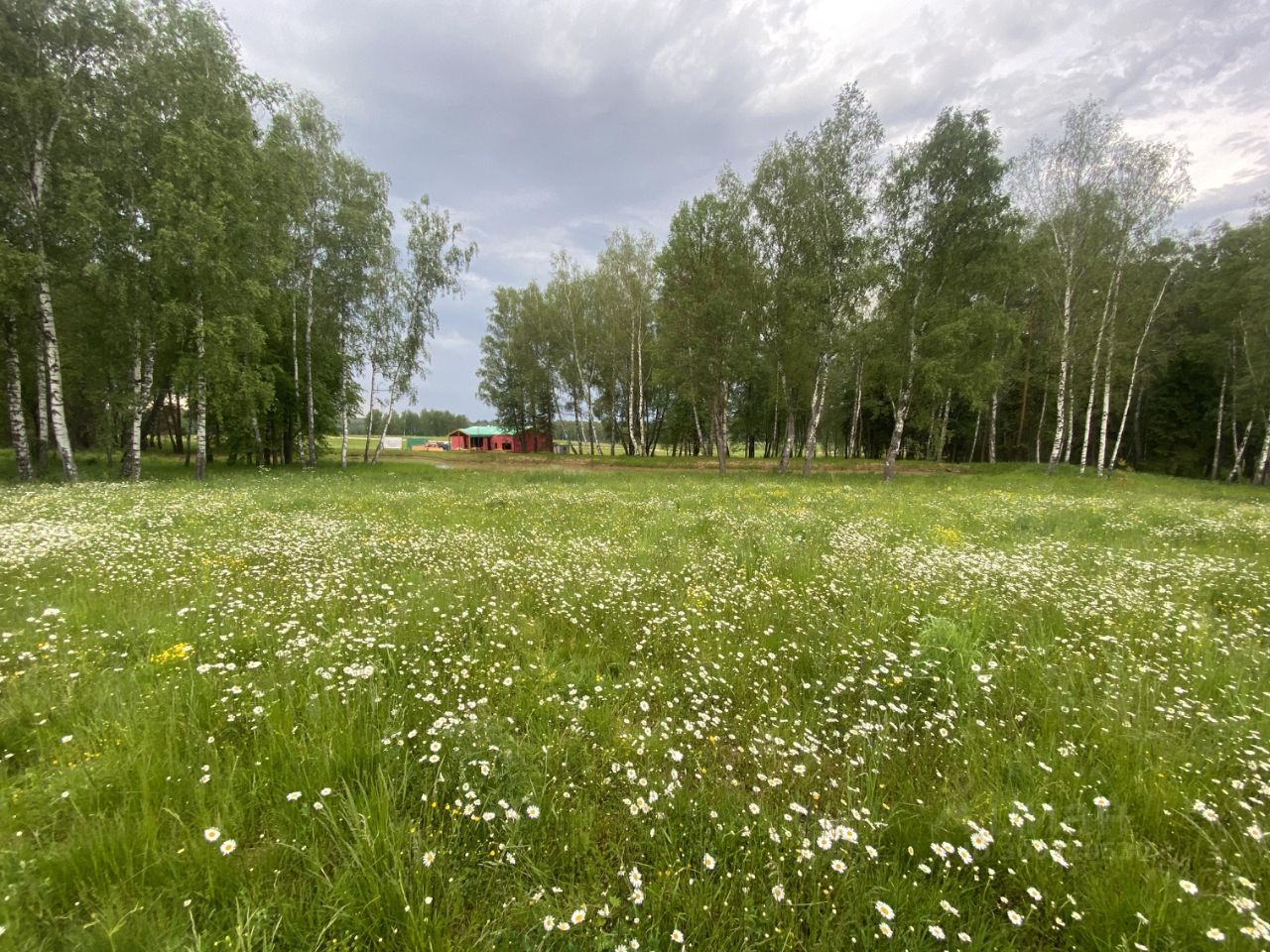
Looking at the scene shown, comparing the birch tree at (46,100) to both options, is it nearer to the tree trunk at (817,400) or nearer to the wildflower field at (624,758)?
the wildflower field at (624,758)

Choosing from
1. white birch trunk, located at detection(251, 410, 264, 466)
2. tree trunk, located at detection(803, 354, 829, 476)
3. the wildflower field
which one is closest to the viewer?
the wildflower field

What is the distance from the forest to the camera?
56.0 ft

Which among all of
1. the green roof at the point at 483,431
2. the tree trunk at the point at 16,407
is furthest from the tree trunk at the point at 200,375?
the green roof at the point at 483,431

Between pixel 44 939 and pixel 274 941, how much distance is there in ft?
2.93

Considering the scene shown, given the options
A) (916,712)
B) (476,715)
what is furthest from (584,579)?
(916,712)

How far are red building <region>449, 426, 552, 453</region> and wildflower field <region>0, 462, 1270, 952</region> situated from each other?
6043 centimetres

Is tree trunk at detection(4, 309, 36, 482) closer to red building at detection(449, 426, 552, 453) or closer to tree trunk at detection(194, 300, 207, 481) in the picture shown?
tree trunk at detection(194, 300, 207, 481)

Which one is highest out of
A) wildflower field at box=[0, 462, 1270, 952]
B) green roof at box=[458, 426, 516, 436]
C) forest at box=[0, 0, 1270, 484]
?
forest at box=[0, 0, 1270, 484]

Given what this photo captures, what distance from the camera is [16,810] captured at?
252 cm

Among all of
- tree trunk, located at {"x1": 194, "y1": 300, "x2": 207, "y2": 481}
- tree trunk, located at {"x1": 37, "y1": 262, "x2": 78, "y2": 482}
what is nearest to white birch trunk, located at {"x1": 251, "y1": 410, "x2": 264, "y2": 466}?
tree trunk, located at {"x1": 194, "y1": 300, "x2": 207, "y2": 481}

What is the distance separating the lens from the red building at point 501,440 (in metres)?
69.2

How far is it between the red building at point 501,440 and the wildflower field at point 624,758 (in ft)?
198

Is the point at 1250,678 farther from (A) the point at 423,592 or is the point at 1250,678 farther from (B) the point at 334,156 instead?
(B) the point at 334,156

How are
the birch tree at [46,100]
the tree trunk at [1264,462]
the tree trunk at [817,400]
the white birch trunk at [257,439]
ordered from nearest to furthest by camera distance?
the birch tree at [46,100]
the tree trunk at [817,400]
the tree trunk at [1264,462]
the white birch trunk at [257,439]
